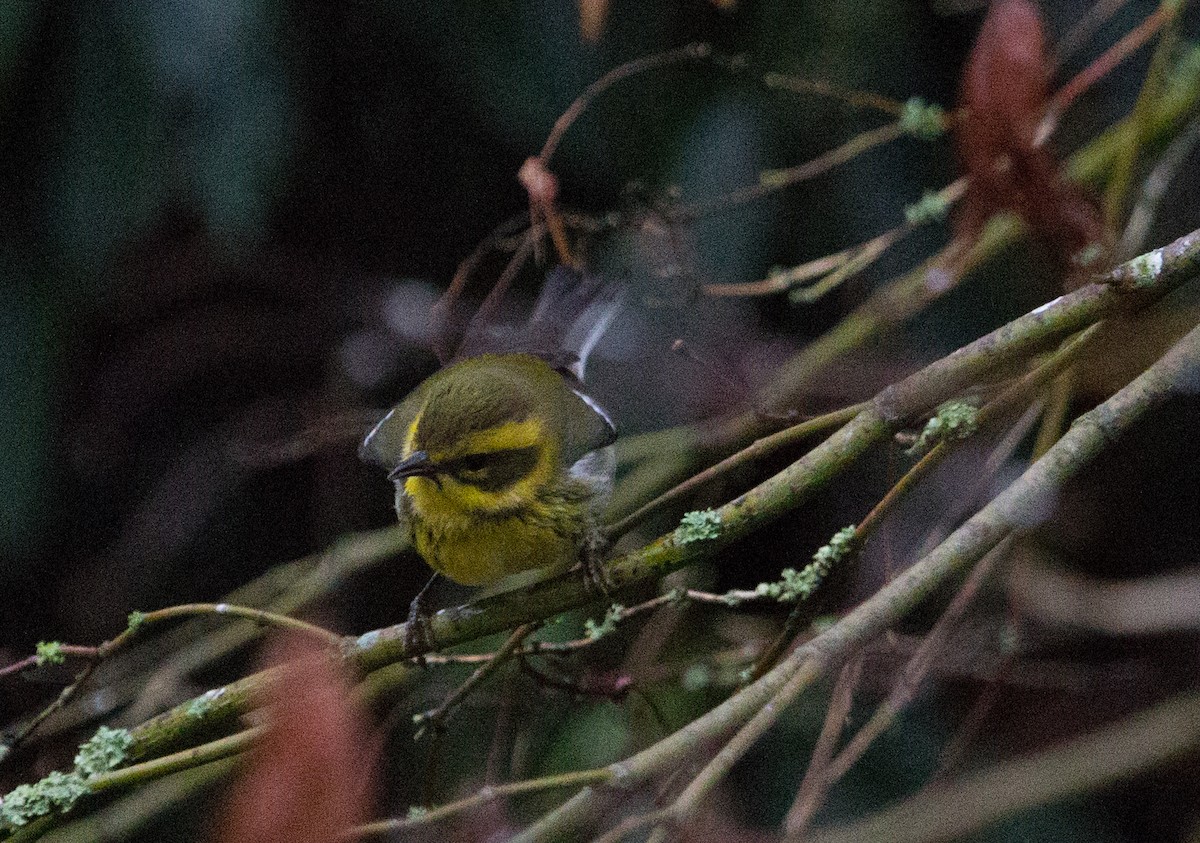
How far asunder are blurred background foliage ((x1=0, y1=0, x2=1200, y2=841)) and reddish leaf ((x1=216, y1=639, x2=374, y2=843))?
40.8 inches

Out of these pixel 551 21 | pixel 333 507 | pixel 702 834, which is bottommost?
pixel 702 834

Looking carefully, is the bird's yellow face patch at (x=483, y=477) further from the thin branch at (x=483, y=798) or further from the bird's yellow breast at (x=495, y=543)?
the thin branch at (x=483, y=798)

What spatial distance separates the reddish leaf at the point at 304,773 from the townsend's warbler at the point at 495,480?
680 millimetres

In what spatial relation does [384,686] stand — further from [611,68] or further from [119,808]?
[611,68]

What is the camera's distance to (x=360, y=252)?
2.60 m

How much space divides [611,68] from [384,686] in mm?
1251

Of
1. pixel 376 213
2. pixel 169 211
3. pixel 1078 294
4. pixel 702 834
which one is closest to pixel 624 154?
pixel 376 213

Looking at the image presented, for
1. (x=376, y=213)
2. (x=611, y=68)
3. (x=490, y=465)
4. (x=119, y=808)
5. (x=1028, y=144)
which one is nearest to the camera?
(x=490, y=465)

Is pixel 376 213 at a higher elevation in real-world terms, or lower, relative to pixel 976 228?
higher

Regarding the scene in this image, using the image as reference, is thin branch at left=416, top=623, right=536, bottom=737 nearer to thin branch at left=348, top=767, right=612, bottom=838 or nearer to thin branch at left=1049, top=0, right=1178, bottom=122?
thin branch at left=348, top=767, right=612, bottom=838

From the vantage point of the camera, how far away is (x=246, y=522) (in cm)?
250

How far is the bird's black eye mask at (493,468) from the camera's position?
5.84 feet

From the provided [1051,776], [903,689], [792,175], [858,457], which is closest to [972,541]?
[858,457]

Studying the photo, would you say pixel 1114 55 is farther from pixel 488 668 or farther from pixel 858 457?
pixel 488 668
